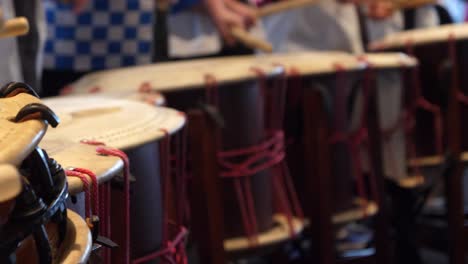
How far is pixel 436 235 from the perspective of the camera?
7.09 ft

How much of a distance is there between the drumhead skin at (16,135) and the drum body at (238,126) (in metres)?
0.72

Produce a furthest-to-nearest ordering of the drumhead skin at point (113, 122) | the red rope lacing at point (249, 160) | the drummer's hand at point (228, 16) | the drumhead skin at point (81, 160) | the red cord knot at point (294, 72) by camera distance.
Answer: the drummer's hand at point (228, 16)
the red cord knot at point (294, 72)
the red rope lacing at point (249, 160)
the drumhead skin at point (113, 122)
the drumhead skin at point (81, 160)

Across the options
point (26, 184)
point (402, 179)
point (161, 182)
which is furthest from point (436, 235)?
point (26, 184)

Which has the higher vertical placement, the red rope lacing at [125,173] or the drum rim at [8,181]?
the drum rim at [8,181]

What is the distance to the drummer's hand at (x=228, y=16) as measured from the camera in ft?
6.16

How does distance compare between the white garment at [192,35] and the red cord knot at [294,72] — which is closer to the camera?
the red cord knot at [294,72]

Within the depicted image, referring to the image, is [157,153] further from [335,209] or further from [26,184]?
[335,209]

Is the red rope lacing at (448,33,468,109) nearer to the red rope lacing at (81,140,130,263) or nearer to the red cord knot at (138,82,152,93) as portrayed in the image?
the red cord knot at (138,82,152,93)

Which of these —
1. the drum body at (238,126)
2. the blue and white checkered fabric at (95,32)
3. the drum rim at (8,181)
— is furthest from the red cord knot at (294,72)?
the drum rim at (8,181)

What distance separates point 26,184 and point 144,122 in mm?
406

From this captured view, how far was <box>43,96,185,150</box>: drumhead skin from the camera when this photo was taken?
757 mm

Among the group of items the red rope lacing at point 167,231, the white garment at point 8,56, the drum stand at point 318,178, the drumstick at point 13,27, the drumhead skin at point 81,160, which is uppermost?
the drumstick at point 13,27

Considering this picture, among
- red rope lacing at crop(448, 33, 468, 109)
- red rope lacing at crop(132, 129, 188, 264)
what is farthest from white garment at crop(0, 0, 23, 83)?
red rope lacing at crop(448, 33, 468, 109)

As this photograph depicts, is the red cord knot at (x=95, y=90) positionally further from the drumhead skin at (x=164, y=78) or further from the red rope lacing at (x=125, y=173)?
the red rope lacing at (x=125, y=173)
